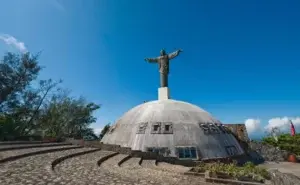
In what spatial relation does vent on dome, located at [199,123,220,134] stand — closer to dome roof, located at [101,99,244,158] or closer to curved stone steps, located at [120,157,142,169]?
dome roof, located at [101,99,244,158]

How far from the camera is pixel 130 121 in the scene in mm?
27547

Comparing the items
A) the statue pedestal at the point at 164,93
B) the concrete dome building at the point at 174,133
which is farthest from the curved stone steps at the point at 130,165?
the statue pedestal at the point at 164,93

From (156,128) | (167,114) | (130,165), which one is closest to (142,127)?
(156,128)

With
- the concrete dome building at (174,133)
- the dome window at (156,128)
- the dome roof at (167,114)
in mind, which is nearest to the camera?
the concrete dome building at (174,133)

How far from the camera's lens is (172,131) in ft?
79.6

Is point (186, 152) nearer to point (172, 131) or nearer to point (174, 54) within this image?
point (172, 131)

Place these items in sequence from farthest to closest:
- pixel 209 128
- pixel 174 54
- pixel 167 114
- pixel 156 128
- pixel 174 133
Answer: pixel 174 54, pixel 167 114, pixel 209 128, pixel 156 128, pixel 174 133

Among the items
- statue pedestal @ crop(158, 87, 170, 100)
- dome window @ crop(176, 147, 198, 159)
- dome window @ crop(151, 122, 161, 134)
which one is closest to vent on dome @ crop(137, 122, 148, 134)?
dome window @ crop(151, 122, 161, 134)

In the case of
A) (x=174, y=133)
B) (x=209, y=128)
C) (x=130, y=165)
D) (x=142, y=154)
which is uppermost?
(x=209, y=128)

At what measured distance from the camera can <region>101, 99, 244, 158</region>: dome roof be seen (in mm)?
23328

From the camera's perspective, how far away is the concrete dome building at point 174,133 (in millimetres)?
22969

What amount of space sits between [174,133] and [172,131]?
33 centimetres

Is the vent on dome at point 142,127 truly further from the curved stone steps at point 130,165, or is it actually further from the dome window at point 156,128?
the curved stone steps at point 130,165

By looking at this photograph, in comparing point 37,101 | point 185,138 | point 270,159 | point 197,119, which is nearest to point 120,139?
point 185,138
